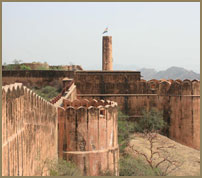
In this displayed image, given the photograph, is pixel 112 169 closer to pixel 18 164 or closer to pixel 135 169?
pixel 135 169

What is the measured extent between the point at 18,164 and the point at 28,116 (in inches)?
58.5

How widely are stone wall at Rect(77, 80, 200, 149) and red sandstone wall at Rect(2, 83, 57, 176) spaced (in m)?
13.3

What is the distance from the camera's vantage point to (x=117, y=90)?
2605cm

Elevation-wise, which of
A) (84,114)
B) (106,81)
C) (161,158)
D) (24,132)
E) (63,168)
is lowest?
(161,158)

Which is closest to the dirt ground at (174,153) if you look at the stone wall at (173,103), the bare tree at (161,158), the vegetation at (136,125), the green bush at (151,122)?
the bare tree at (161,158)

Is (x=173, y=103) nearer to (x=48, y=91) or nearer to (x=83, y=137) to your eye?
(x=48, y=91)

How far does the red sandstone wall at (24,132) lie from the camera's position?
7809 millimetres

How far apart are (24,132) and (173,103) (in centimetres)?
1739

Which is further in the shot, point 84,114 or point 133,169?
point 133,169

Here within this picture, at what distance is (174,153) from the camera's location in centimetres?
2172

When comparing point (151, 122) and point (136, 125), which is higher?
point (151, 122)

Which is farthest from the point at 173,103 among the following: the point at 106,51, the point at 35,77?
the point at 35,77

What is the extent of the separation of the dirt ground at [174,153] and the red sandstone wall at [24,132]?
8004 mm

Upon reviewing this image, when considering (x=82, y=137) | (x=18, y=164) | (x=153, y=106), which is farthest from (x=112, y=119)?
(x=153, y=106)
